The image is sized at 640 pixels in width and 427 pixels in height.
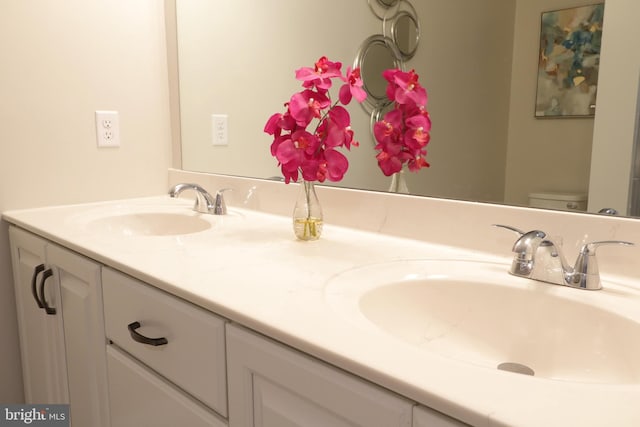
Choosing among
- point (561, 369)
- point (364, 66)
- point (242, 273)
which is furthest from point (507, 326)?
point (364, 66)

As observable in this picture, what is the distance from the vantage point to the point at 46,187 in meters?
1.52

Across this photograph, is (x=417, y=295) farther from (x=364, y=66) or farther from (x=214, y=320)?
(x=364, y=66)

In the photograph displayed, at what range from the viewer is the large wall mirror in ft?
3.09

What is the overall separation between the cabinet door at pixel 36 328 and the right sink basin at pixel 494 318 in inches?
33.0

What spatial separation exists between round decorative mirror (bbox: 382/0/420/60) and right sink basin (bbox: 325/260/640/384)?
509mm

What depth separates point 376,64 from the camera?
122 cm

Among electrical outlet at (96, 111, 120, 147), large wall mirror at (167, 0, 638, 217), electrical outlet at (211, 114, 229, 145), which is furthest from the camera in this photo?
electrical outlet at (211, 114, 229, 145)

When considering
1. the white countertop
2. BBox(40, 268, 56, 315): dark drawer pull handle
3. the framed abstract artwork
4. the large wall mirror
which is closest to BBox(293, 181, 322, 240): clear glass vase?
the white countertop

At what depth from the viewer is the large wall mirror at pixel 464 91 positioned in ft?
3.09

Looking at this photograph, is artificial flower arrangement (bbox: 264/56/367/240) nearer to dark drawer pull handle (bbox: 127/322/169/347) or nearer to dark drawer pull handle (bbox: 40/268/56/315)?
dark drawer pull handle (bbox: 127/322/169/347)

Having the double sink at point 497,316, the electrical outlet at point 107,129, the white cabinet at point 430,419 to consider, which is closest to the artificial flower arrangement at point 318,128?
the double sink at point 497,316

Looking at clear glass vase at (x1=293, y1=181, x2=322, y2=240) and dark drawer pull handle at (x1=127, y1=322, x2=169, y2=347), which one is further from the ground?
clear glass vase at (x1=293, y1=181, x2=322, y2=240)

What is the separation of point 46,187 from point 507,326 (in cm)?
133

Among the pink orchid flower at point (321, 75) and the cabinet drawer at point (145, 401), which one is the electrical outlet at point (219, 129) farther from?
the cabinet drawer at point (145, 401)
